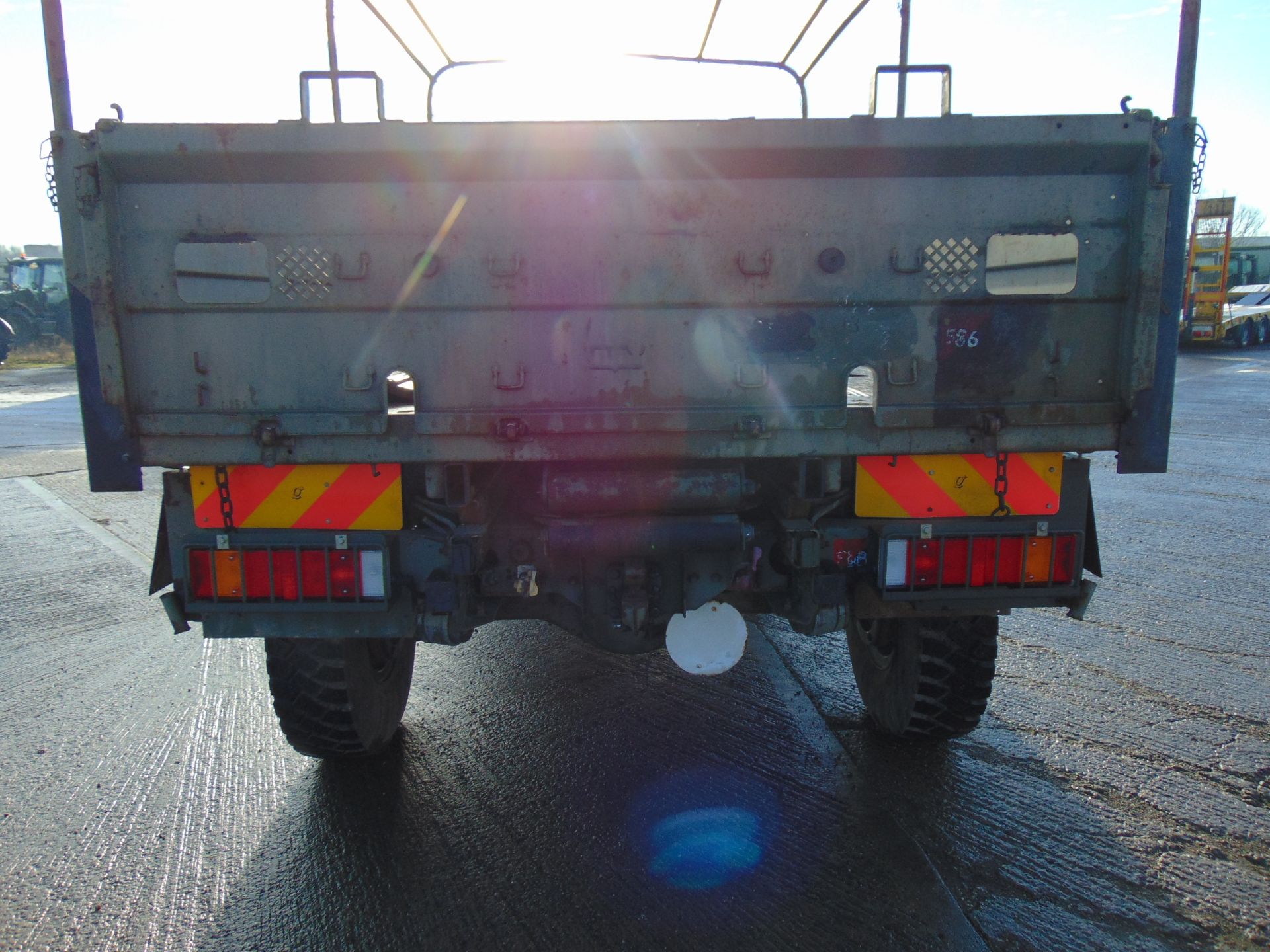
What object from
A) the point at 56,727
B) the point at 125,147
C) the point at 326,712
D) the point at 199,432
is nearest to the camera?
the point at 125,147

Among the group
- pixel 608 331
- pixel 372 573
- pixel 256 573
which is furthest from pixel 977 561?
pixel 256 573

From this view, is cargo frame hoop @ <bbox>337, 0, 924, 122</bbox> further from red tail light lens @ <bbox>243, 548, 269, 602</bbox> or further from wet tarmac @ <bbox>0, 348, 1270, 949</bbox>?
wet tarmac @ <bbox>0, 348, 1270, 949</bbox>

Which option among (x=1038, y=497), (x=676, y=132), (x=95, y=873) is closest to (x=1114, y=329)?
(x=1038, y=497)

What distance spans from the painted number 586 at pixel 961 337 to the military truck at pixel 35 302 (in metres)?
32.5

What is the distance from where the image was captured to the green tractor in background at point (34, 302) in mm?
28391

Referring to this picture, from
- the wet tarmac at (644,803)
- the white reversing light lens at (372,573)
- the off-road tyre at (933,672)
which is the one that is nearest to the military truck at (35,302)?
the wet tarmac at (644,803)

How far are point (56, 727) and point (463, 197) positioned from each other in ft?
10.2

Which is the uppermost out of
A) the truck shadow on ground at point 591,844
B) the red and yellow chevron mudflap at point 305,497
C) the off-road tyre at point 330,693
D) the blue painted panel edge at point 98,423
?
the blue painted panel edge at point 98,423

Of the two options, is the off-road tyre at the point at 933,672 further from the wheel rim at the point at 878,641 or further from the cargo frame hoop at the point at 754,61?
the cargo frame hoop at the point at 754,61

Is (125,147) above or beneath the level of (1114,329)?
above

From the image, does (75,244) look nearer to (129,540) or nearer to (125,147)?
(125,147)

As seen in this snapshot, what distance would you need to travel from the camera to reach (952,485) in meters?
2.75

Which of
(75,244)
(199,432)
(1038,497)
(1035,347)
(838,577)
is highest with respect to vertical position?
(75,244)

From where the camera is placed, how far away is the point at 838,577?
2.78 meters
